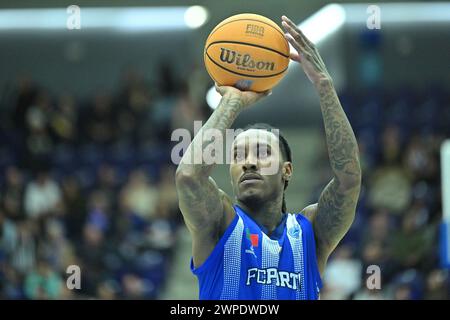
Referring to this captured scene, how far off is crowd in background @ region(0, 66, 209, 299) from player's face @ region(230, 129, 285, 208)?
5.75 m

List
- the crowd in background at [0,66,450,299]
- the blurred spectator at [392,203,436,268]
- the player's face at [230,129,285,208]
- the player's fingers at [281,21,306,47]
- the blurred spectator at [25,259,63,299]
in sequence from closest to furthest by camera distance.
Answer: the player's face at [230,129,285,208] < the player's fingers at [281,21,306,47] < the blurred spectator at [392,203,436,268] < the crowd in background at [0,66,450,299] < the blurred spectator at [25,259,63,299]

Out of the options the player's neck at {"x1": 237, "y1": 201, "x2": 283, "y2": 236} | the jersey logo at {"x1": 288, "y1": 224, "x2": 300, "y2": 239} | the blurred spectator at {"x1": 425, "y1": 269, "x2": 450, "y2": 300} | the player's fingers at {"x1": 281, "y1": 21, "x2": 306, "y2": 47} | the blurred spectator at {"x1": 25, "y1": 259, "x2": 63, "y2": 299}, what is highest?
the blurred spectator at {"x1": 25, "y1": 259, "x2": 63, "y2": 299}

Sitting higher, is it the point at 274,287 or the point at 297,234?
the point at 297,234

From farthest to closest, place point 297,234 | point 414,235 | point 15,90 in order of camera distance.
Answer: point 15,90 < point 414,235 < point 297,234

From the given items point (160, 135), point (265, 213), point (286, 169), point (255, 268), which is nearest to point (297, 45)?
point (286, 169)

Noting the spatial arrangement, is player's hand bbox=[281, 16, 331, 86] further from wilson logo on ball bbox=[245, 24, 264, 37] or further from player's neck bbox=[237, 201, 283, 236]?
player's neck bbox=[237, 201, 283, 236]

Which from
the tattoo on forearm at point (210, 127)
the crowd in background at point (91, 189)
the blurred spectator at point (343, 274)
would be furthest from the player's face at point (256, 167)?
the crowd in background at point (91, 189)

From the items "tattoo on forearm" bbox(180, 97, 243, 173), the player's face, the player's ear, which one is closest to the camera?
"tattoo on forearm" bbox(180, 97, 243, 173)

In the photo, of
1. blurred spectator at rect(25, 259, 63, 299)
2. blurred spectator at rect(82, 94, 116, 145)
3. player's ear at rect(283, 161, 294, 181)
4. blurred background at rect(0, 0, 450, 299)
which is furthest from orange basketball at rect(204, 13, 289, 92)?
blurred spectator at rect(82, 94, 116, 145)

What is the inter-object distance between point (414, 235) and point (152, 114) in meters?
5.36

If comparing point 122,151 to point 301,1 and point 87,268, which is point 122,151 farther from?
point 301,1

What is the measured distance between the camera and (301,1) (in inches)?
601

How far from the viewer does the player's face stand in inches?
162
